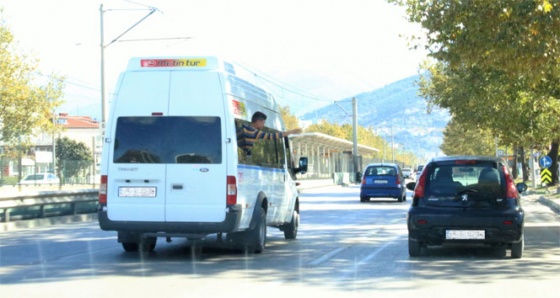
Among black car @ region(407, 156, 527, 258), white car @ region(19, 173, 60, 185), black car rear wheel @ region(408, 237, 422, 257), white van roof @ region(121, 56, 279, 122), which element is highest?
white van roof @ region(121, 56, 279, 122)

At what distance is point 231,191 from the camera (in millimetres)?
11461

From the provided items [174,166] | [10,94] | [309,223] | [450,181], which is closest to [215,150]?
[174,166]

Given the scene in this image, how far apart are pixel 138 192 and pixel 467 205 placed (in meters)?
4.88

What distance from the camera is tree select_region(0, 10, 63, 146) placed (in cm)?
3741

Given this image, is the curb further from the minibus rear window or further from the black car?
the minibus rear window

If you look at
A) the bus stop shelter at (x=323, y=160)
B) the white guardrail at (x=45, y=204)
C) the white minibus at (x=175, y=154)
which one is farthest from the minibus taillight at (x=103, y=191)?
the bus stop shelter at (x=323, y=160)

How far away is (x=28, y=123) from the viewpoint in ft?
127

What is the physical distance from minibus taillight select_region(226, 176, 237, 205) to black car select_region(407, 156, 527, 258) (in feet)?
9.05

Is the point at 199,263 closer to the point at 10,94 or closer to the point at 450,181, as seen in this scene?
the point at 450,181

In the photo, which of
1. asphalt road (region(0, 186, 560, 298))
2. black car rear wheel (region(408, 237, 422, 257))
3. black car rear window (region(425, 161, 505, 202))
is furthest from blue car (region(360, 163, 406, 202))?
black car rear window (region(425, 161, 505, 202))

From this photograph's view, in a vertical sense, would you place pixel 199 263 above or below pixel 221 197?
below

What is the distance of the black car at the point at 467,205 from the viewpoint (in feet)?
39.1

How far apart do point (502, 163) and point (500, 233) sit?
1.15m

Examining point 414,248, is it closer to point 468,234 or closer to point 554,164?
point 468,234
